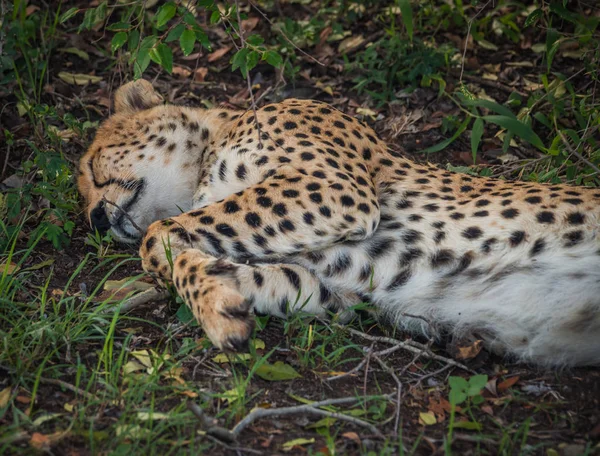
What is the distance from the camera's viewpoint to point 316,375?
3377 millimetres

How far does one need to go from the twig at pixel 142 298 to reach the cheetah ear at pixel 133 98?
1.56 m

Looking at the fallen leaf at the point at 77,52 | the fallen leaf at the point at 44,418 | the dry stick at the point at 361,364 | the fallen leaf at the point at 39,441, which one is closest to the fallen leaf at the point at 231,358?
the dry stick at the point at 361,364

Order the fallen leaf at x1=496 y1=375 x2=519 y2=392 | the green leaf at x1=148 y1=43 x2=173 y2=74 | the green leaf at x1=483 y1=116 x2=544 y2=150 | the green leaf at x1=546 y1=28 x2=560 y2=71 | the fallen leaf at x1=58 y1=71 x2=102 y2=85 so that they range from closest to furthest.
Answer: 1. the fallen leaf at x1=496 y1=375 x2=519 y2=392
2. the green leaf at x1=148 y1=43 x2=173 y2=74
3. the green leaf at x1=483 y1=116 x2=544 y2=150
4. the green leaf at x1=546 y1=28 x2=560 y2=71
5. the fallen leaf at x1=58 y1=71 x2=102 y2=85

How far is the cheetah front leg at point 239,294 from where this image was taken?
10.8ft

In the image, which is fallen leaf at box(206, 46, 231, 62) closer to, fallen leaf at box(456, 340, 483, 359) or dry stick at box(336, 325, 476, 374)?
dry stick at box(336, 325, 476, 374)

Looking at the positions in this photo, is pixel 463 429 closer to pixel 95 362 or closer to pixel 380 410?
pixel 380 410

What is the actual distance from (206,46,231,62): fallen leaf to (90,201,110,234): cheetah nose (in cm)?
230

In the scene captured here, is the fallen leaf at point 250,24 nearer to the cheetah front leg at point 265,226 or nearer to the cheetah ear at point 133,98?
the cheetah ear at point 133,98

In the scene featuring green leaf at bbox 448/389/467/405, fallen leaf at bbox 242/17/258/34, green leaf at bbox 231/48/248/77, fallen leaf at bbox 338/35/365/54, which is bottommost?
green leaf at bbox 448/389/467/405

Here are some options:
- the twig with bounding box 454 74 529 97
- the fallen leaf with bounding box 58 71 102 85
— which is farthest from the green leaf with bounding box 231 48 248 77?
the twig with bounding box 454 74 529 97

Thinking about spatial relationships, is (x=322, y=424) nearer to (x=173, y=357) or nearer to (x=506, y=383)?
(x=173, y=357)

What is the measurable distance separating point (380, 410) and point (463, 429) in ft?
1.11

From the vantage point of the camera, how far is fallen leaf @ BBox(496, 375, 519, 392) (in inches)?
133

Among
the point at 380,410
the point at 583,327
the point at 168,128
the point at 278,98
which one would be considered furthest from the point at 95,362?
the point at 278,98
